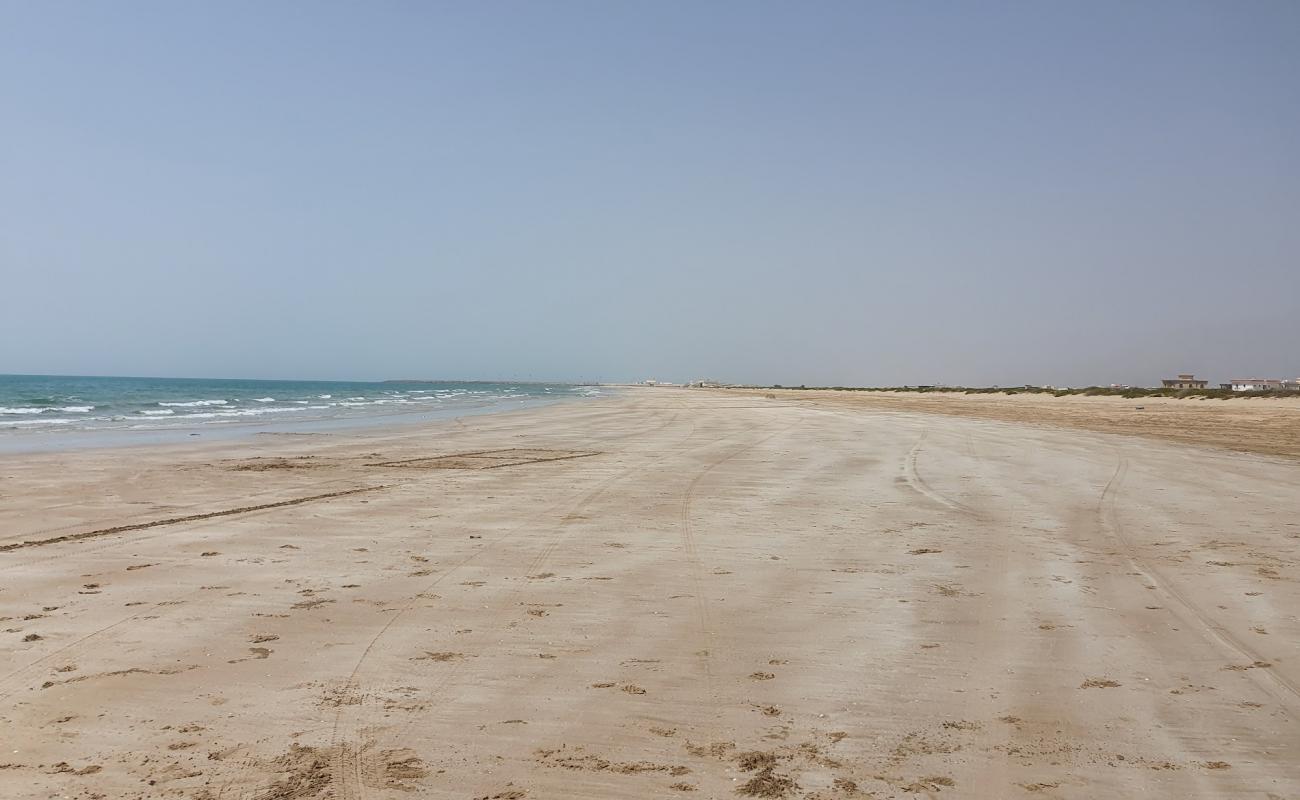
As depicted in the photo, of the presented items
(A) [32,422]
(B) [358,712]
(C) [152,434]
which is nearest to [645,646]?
(B) [358,712]

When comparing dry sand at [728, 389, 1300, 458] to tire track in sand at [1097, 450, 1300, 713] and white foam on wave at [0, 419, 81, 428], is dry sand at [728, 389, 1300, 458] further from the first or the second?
white foam on wave at [0, 419, 81, 428]

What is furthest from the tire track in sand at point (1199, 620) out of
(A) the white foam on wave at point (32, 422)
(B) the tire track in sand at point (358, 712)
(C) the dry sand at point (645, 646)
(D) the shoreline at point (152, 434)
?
(A) the white foam on wave at point (32, 422)

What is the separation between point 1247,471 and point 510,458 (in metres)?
13.4

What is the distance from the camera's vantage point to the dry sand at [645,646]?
11.4 feet

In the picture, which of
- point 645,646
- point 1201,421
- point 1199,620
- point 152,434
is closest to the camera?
point 645,646

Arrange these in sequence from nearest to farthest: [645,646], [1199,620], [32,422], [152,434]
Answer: [645,646], [1199,620], [152,434], [32,422]

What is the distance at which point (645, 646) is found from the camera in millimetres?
4973

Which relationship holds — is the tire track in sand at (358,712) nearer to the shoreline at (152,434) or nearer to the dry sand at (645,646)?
the dry sand at (645,646)

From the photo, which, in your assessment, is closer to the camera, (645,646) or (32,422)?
(645,646)

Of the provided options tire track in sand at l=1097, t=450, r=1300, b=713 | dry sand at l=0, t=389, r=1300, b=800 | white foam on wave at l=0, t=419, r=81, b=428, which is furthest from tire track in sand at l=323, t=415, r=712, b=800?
white foam on wave at l=0, t=419, r=81, b=428

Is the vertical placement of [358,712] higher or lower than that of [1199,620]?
lower

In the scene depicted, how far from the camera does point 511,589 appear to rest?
A: 6.24 meters

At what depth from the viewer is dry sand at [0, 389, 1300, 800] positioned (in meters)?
3.47

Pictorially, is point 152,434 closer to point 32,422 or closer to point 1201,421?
point 32,422
